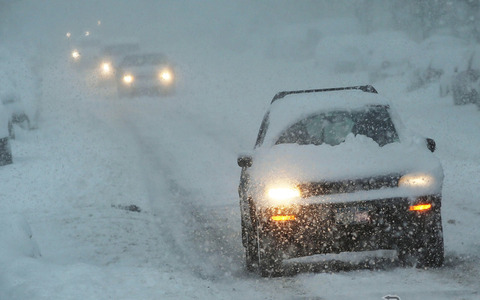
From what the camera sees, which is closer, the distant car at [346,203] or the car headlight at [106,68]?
the distant car at [346,203]

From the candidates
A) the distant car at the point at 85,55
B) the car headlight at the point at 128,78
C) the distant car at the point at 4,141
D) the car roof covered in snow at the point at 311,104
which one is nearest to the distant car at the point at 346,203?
the car roof covered in snow at the point at 311,104

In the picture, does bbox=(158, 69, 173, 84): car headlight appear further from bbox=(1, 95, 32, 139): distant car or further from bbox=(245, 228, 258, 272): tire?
bbox=(245, 228, 258, 272): tire

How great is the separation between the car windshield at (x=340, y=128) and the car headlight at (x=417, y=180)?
0.95 m

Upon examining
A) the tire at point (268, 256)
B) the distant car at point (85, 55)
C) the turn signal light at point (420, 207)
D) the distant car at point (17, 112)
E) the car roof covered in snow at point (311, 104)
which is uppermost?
the distant car at point (85, 55)

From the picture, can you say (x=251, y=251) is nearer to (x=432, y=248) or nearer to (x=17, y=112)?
(x=432, y=248)

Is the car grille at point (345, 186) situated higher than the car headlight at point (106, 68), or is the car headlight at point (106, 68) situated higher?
the car headlight at point (106, 68)

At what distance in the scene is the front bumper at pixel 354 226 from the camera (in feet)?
20.6

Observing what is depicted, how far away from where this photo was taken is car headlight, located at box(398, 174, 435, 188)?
6363 mm

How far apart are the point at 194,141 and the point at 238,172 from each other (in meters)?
4.51

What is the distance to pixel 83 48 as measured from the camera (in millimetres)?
45969

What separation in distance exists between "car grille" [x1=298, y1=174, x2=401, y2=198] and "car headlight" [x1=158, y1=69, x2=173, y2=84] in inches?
880

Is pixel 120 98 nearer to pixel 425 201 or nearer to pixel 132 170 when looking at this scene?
pixel 132 170

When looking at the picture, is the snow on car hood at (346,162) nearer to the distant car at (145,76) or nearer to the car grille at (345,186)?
the car grille at (345,186)

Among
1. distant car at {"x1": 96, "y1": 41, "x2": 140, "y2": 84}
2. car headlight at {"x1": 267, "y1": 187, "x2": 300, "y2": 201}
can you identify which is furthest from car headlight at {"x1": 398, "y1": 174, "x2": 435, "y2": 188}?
distant car at {"x1": 96, "y1": 41, "x2": 140, "y2": 84}
